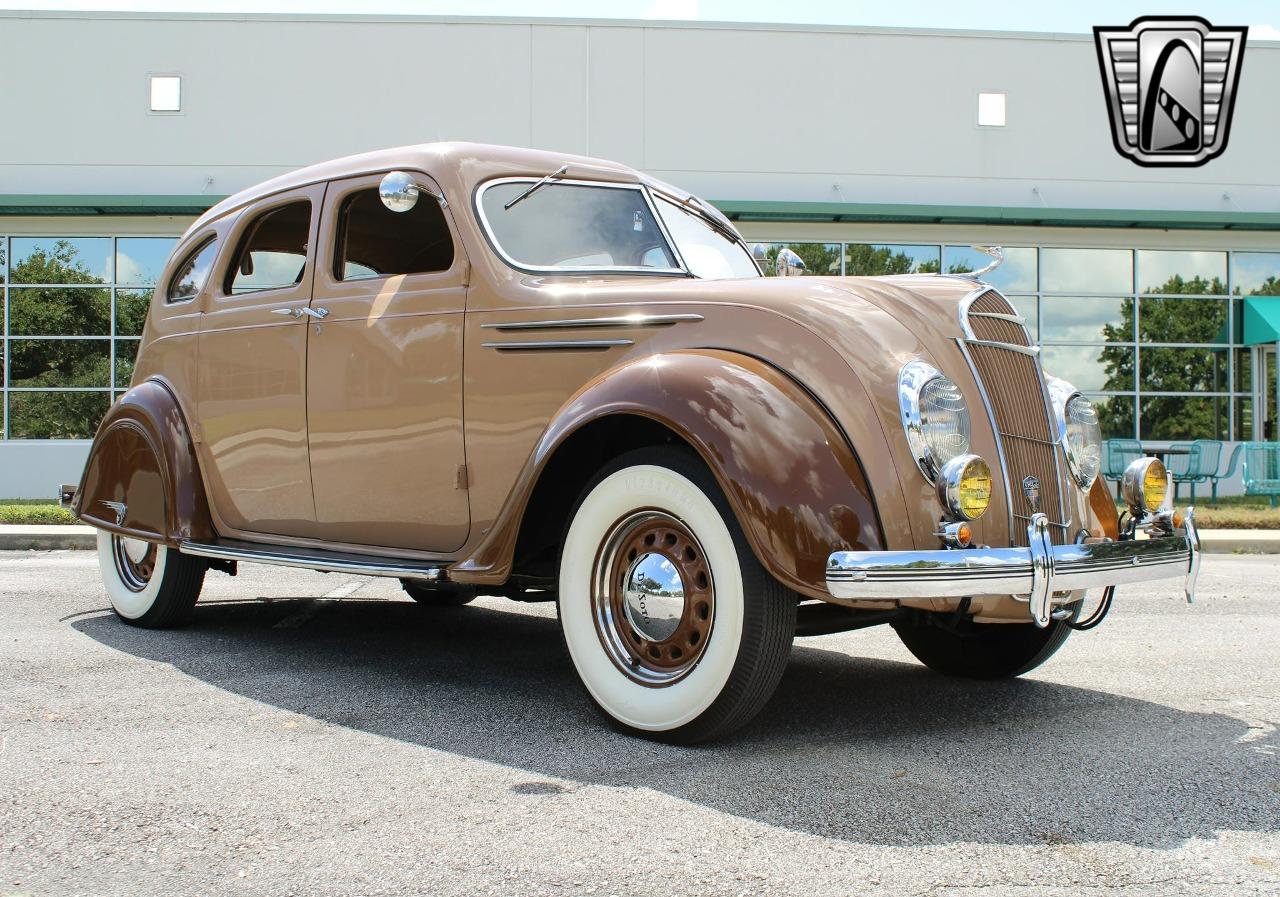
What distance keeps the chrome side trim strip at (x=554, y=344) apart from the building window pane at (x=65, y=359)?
1687 cm

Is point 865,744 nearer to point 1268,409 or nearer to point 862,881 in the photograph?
point 862,881

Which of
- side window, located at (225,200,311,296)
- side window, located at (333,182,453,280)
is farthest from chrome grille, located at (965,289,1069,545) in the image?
side window, located at (225,200,311,296)

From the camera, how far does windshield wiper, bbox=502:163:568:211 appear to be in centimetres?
469

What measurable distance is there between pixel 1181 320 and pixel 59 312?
60.3 feet

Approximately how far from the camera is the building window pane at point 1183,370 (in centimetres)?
1986

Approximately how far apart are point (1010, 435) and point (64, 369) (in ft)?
61.0

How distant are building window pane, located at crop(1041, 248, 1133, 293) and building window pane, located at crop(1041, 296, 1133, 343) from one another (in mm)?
198

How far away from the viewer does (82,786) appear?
329cm

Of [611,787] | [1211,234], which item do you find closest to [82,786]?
[611,787]

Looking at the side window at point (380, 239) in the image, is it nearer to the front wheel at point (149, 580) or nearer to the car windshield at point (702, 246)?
the car windshield at point (702, 246)

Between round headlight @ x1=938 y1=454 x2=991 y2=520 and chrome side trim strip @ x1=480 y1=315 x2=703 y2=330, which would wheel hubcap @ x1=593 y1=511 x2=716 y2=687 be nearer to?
chrome side trim strip @ x1=480 y1=315 x2=703 y2=330

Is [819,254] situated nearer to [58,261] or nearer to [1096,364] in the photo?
[1096,364]

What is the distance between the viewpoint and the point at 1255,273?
20.1m

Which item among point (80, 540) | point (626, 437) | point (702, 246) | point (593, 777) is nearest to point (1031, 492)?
point (626, 437)
